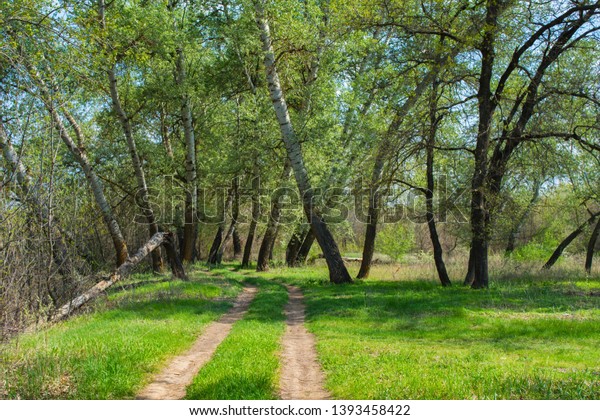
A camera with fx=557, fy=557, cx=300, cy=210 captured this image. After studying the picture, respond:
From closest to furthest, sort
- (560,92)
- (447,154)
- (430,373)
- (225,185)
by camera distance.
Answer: (430,373), (560,92), (447,154), (225,185)

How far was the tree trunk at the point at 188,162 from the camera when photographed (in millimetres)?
23797

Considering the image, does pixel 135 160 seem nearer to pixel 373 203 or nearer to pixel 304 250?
pixel 373 203

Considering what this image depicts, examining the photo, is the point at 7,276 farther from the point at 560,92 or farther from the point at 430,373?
the point at 560,92

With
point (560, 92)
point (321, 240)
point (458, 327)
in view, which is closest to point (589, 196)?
point (560, 92)

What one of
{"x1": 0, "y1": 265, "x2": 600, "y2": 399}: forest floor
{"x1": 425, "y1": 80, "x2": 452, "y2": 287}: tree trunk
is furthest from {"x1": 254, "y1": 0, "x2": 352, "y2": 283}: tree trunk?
{"x1": 0, "y1": 265, "x2": 600, "y2": 399}: forest floor

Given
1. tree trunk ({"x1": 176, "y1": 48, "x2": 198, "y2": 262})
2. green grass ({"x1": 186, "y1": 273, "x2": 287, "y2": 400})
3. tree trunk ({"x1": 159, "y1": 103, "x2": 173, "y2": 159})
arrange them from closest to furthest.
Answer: green grass ({"x1": 186, "y1": 273, "x2": 287, "y2": 400})
tree trunk ({"x1": 176, "y1": 48, "x2": 198, "y2": 262})
tree trunk ({"x1": 159, "y1": 103, "x2": 173, "y2": 159})

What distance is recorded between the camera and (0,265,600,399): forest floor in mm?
7039

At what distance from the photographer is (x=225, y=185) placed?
32062 mm

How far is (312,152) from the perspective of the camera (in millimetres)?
24906

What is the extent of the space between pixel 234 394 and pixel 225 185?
25.8 m

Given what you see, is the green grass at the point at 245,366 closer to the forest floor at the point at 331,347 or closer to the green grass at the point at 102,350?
the forest floor at the point at 331,347

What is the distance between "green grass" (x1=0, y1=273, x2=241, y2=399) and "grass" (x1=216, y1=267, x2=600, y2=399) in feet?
8.76

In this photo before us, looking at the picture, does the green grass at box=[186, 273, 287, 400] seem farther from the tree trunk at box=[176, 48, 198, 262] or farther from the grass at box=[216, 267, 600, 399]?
the tree trunk at box=[176, 48, 198, 262]

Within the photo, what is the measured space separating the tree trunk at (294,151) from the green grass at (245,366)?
779 cm
